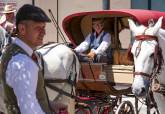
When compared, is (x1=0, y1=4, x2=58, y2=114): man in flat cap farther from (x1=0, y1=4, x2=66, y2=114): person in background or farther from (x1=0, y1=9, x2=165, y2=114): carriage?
(x1=0, y1=9, x2=165, y2=114): carriage

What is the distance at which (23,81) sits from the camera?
2469mm

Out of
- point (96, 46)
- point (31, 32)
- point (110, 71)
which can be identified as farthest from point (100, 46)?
point (31, 32)

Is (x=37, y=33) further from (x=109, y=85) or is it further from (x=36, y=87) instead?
(x=109, y=85)

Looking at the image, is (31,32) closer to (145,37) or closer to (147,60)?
(147,60)

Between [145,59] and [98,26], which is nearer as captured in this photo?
[145,59]

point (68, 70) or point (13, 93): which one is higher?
point (13, 93)

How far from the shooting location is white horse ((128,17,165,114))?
4957 mm

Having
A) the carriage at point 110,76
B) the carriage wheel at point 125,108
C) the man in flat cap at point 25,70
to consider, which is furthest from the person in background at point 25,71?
the carriage wheel at point 125,108

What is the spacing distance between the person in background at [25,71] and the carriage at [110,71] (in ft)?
12.1

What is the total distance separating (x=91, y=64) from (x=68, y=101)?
142 cm

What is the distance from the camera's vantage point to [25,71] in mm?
2479

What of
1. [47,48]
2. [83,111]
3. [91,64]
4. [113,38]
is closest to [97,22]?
[113,38]

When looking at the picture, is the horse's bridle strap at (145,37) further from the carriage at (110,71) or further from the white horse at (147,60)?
the carriage at (110,71)

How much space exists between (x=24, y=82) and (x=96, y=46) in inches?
207
